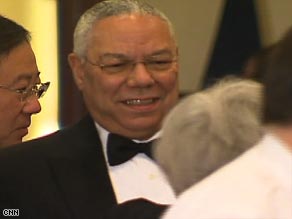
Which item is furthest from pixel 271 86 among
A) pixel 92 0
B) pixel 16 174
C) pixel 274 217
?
pixel 92 0

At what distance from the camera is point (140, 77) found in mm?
1988

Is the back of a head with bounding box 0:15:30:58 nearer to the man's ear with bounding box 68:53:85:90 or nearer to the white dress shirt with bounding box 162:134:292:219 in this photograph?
the man's ear with bounding box 68:53:85:90

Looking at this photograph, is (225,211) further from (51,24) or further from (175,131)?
(51,24)

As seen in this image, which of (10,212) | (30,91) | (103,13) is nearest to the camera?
(10,212)

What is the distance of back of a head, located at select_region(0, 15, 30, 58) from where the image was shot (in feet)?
6.89

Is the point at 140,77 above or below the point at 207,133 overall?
below

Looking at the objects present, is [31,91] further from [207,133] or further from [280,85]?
[280,85]

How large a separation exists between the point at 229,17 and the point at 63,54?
0.71 meters

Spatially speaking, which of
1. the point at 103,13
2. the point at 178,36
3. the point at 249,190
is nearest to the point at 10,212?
the point at 103,13

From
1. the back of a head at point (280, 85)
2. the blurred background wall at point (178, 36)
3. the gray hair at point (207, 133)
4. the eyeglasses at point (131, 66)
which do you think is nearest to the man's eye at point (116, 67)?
the eyeglasses at point (131, 66)

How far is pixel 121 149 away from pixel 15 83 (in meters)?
0.38

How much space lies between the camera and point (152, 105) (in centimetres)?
203

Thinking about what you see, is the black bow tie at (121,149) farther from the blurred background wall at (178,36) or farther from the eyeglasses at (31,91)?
the blurred background wall at (178,36)

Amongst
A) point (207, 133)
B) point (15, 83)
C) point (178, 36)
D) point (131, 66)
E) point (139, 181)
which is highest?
point (207, 133)
